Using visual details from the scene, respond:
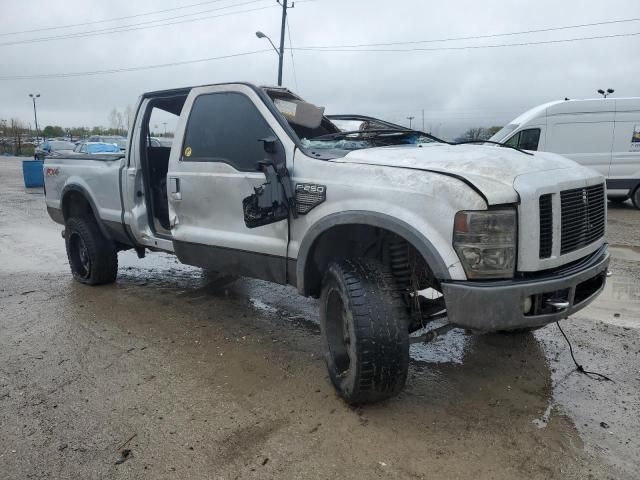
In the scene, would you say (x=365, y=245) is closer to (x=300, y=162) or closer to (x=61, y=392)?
(x=300, y=162)

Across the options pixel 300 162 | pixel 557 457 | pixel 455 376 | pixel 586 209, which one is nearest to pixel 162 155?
pixel 300 162

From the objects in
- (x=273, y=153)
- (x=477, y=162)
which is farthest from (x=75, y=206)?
(x=477, y=162)

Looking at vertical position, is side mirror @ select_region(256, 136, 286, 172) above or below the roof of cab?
below

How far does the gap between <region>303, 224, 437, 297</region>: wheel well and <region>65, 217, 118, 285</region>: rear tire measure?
3.14 m

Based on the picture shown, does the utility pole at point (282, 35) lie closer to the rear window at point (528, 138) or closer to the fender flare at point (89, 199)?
the rear window at point (528, 138)

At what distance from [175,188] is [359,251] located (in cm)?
183

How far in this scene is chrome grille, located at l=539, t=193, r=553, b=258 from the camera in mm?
2734

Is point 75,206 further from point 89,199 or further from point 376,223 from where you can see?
point 376,223

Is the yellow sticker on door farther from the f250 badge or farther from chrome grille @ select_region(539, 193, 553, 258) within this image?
the f250 badge

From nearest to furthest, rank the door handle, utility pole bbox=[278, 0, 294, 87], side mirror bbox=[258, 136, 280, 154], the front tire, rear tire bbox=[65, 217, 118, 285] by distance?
the front tire → side mirror bbox=[258, 136, 280, 154] → the door handle → rear tire bbox=[65, 217, 118, 285] → utility pole bbox=[278, 0, 294, 87]

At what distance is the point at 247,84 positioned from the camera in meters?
3.91

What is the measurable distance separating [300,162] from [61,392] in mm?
2193

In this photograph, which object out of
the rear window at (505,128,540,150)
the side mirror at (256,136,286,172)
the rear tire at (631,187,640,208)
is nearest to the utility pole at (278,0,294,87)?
the rear window at (505,128,540,150)

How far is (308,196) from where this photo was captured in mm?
3361
